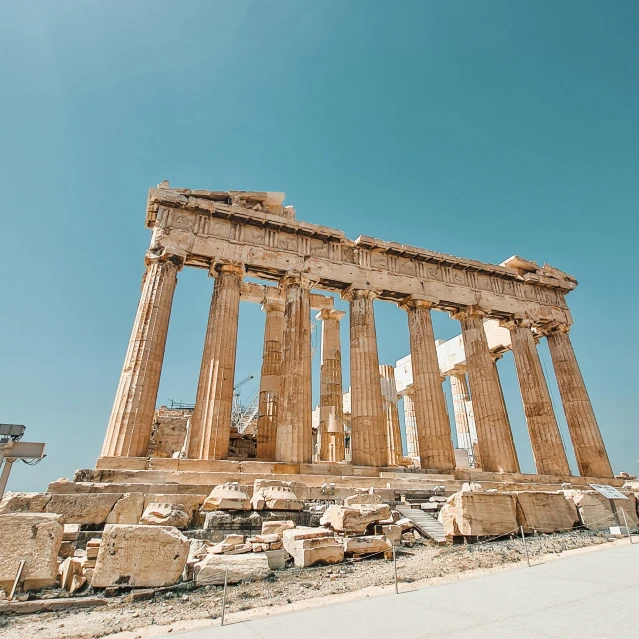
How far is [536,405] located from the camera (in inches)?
778

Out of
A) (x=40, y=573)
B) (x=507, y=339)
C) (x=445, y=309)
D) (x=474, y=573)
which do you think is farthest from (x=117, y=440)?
(x=507, y=339)

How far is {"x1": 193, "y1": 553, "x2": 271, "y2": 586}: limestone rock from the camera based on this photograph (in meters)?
5.74

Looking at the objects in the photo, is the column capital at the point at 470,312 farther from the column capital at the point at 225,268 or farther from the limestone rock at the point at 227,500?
the limestone rock at the point at 227,500

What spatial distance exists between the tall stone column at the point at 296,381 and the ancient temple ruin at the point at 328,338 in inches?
1.9

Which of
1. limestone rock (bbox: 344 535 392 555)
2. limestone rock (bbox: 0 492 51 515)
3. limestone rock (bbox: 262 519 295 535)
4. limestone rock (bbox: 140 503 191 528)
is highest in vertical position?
limestone rock (bbox: 0 492 51 515)

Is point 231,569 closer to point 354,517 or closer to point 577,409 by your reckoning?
point 354,517

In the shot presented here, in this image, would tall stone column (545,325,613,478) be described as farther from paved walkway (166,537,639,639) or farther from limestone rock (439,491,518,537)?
paved walkway (166,537,639,639)

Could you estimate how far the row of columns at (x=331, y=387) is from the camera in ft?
45.6

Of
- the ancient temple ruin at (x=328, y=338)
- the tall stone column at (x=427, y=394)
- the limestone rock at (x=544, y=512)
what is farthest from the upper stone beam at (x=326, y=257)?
the limestone rock at (x=544, y=512)

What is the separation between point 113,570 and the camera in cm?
558

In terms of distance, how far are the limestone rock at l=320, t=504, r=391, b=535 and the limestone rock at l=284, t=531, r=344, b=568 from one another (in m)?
0.84

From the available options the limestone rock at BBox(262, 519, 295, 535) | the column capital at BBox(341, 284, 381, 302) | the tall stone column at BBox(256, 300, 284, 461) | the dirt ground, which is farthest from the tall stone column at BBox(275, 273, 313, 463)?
the dirt ground

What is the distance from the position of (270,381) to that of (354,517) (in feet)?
35.7

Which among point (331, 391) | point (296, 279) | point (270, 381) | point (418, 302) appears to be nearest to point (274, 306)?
point (296, 279)
